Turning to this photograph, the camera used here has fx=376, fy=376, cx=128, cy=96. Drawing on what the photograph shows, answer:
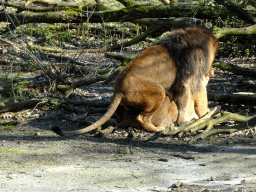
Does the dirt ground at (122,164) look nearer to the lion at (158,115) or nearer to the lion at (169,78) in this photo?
the lion at (158,115)

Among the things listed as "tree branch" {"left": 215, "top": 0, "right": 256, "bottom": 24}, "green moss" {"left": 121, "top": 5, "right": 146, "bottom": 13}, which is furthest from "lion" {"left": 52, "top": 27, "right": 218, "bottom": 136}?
"green moss" {"left": 121, "top": 5, "right": 146, "bottom": 13}

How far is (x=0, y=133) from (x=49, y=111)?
49.2 inches

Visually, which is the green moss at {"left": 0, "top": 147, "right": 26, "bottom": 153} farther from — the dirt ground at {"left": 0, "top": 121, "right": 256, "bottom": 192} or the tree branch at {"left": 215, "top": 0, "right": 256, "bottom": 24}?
the tree branch at {"left": 215, "top": 0, "right": 256, "bottom": 24}

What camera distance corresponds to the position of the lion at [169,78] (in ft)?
19.7

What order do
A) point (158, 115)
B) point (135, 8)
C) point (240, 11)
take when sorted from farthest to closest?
point (135, 8) → point (240, 11) → point (158, 115)

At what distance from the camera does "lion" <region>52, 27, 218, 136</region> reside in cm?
600

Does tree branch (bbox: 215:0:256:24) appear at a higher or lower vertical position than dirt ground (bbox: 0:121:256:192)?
higher

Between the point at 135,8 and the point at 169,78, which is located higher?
the point at 135,8

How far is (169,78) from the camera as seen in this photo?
6.47 m

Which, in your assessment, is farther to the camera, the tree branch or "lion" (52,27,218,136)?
the tree branch

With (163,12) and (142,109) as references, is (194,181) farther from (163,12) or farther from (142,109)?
(163,12)

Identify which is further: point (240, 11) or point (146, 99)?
point (240, 11)

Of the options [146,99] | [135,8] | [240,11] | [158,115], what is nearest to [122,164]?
[146,99]

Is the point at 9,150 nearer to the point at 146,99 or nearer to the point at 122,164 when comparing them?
the point at 122,164
